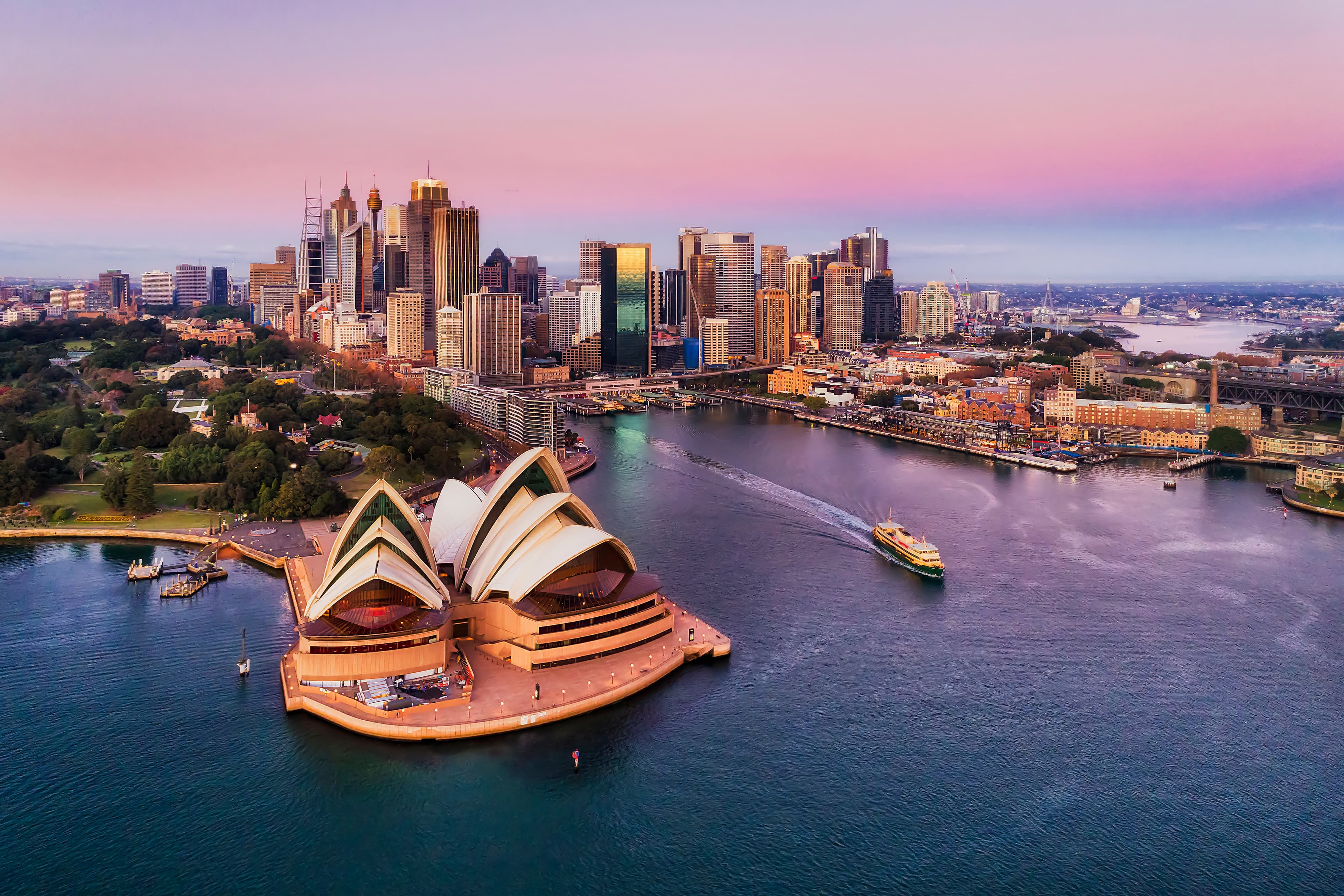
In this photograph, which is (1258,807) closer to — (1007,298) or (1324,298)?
(1324,298)

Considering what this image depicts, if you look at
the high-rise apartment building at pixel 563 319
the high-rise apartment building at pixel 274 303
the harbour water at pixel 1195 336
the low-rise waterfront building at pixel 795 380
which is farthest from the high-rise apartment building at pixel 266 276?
the harbour water at pixel 1195 336

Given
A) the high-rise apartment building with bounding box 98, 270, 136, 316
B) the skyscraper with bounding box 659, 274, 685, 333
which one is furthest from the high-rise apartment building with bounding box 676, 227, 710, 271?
the high-rise apartment building with bounding box 98, 270, 136, 316

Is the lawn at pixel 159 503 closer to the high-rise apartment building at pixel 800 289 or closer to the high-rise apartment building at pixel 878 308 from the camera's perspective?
the high-rise apartment building at pixel 800 289

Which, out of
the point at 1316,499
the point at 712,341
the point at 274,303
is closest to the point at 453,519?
the point at 1316,499

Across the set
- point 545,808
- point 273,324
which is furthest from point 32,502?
point 273,324

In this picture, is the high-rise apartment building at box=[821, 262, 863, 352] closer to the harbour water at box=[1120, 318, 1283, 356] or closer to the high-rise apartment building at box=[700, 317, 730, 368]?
the high-rise apartment building at box=[700, 317, 730, 368]
